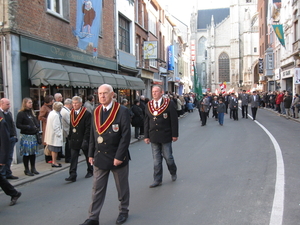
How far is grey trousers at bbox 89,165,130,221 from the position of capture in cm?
400

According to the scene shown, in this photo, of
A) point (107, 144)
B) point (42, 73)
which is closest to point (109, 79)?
point (42, 73)

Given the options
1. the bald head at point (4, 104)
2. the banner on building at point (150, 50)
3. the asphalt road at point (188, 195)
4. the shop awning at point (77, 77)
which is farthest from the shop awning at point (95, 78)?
the banner on building at point (150, 50)

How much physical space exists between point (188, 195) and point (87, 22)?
916cm

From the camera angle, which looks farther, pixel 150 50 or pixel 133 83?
pixel 150 50

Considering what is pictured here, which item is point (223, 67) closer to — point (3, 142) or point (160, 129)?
point (160, 129)

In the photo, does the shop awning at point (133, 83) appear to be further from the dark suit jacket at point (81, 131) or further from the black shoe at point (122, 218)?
the black shoe at point (122, 218)

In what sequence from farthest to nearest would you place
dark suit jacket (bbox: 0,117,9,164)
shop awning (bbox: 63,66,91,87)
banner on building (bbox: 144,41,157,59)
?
banner on building (bbox: 144,41,157,59)
shop awning (bbox: 63,66,91,87)
dark suit jacket (bbox: 0,117,9,164)

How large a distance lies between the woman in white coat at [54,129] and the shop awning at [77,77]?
360cm

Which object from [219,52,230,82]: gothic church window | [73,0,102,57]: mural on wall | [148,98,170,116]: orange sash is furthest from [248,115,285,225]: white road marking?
[219,52,230,82]: gothic church window

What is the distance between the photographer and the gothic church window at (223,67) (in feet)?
247

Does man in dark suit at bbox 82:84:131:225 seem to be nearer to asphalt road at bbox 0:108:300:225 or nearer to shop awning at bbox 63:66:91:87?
asphalt road at bbox 0:108:300:225

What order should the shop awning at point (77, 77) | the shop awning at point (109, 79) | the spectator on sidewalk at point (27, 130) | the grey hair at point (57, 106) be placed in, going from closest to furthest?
the spectator on sidewalk at point (27, 130), the grey hair at point (57, 106), the shop awning at point (77, 77), the shop awning at point (109, 79)

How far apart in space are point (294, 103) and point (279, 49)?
1853cm

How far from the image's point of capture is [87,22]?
480 inches
